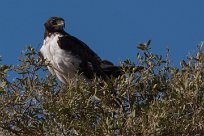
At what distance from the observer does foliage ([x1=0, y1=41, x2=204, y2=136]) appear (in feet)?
23.6

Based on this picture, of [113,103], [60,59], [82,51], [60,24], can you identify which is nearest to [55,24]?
[60,24]

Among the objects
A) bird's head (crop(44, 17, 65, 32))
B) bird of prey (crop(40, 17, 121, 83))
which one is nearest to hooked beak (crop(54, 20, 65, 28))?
bird's head (crop(44, 17, 65, 32))

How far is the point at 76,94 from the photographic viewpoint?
7719mm

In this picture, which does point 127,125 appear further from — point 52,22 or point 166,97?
point 52,22

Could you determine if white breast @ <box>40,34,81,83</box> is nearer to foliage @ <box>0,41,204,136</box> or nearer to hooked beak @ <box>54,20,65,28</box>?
hooked beak @ <box>54,20,65,28</box>

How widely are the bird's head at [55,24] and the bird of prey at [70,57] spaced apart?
113 mm

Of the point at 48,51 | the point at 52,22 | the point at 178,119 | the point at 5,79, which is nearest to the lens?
the point at 178,119

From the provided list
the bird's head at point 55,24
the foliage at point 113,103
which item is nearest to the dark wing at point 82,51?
the bird's head at point 55,24

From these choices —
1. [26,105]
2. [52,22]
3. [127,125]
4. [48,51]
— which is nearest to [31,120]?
[26,105]

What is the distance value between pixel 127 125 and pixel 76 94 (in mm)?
963

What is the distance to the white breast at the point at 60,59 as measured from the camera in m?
11.9

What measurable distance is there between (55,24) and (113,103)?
5.15 meters

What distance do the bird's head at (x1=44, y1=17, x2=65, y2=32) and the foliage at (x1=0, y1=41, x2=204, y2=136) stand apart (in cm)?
413

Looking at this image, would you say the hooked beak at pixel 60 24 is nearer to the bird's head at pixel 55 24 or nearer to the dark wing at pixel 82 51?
the bird's head at pixel 55 24
